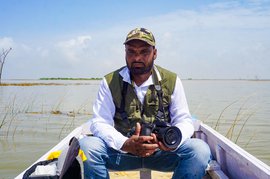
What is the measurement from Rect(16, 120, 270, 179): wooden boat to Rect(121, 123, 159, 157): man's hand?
0.63m

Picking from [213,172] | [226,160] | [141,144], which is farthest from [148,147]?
[226,160]

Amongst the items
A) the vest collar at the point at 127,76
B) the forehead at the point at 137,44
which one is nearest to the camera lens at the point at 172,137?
the vest collar at the point at 127,76

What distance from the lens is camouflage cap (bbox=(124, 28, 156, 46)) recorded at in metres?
2.79

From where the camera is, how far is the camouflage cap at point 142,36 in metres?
2.79

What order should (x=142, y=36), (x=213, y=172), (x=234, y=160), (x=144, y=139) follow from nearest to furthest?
(x=144, y=139), (x=142, y=36), (x=234, y=160), (x=213, y=172)

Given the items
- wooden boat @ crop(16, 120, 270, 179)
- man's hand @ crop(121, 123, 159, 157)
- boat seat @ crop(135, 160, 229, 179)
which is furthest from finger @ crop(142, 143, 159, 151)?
boat seat @ crop(135, 160, 229, 179)

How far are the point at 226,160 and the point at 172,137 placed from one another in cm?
95

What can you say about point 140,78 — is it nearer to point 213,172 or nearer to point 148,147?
point 148,147

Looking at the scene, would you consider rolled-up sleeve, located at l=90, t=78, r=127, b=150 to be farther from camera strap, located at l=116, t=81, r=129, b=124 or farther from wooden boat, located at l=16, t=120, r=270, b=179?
wooden boat, located at l=16, t=120, r=270, b=179

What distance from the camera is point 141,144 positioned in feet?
8.10

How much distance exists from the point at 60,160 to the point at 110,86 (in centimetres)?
73

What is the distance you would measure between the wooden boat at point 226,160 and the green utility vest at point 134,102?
0.56m

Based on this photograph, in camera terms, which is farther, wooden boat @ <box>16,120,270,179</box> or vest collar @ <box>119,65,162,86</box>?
vest collar @ <box>119,65,162,86</box>

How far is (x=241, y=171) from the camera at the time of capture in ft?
8.84
